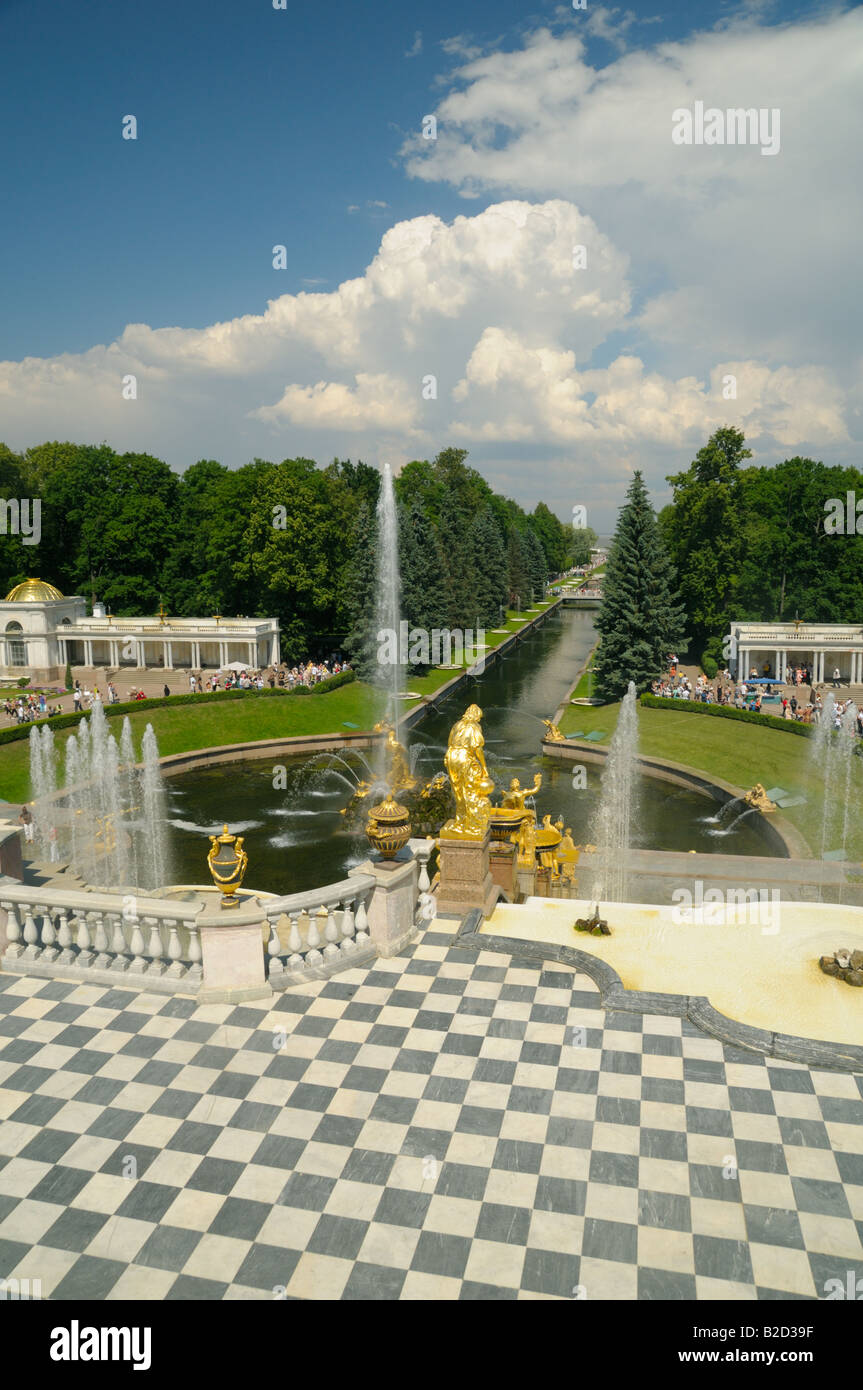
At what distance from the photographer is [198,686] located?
51.8m

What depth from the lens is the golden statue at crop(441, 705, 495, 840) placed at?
14.5 metres

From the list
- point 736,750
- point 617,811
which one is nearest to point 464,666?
point 736,750

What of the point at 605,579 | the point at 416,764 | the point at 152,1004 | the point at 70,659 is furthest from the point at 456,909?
the point at 70,659

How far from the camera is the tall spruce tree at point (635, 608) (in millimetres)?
50094

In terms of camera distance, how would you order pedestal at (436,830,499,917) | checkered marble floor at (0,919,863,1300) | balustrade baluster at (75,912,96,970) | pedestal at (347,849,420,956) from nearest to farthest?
checkered marble floor at (0,919,863,1300) → balustrade baluster at (75,912,96,970) → pedestal at (347,849,420,956) → pedestal at (436,830,499,917)

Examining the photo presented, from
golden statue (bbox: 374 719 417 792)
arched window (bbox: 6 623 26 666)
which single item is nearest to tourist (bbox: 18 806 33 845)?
golden statue (bbox: 374 719 417 792)

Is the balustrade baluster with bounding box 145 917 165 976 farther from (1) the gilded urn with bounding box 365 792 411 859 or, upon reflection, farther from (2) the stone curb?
(2) the stone curb

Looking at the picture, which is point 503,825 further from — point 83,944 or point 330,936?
point 83,944

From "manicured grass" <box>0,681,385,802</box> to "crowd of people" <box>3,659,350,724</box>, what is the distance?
2032 mm

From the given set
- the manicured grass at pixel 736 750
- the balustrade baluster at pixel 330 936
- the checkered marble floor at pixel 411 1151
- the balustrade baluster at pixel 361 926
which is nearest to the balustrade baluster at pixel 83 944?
the checkered marble floor at pixel 411 1151

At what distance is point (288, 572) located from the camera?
59688 mm

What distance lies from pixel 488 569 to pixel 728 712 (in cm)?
4524
